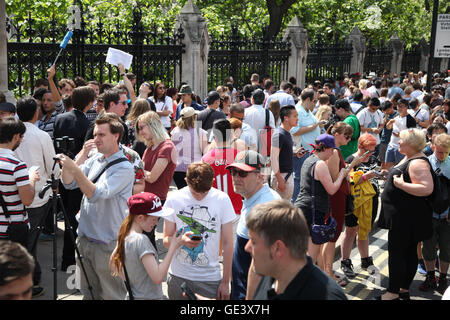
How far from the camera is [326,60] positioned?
21.7 m

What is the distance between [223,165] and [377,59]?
22388 mm

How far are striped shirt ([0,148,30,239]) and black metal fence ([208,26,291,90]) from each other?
1022 cm

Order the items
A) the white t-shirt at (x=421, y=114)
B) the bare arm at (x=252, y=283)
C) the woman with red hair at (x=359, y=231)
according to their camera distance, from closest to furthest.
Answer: the bare arm at (x=252, y=283), the woman with red hair at (x=359, y=231), the white t-shirt at (x=421, y=114)

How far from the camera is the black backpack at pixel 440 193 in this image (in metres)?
5.84

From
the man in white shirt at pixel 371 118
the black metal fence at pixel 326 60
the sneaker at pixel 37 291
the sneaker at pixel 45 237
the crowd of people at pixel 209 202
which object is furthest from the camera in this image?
the black metal fence at pixel 326 60

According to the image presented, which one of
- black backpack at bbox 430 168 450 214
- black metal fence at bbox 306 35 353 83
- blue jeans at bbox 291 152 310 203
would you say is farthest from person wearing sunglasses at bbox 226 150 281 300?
black metal fence at bbox 306 35 353 83

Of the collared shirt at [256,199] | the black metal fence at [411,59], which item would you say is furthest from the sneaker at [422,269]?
the black metal fence at [411,59]

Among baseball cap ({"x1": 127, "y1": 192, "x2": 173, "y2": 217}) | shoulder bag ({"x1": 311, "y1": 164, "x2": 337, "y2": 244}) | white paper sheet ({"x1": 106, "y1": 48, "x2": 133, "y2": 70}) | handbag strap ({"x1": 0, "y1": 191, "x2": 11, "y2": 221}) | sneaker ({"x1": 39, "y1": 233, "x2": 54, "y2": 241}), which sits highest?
white paper sheet ({"x1": 106, "y1": 48, "x2": 133, "y2": 70})

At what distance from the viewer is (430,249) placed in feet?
21.9

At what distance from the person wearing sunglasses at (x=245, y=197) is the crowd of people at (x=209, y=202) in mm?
11

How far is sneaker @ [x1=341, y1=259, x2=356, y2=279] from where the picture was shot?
6.85 meters

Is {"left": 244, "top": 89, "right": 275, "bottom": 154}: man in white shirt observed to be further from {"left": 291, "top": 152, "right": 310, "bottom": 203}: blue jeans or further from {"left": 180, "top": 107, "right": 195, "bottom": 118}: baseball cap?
{"left": 180, "top": 107, "right": 195, "bottom": 118}: baseball cap

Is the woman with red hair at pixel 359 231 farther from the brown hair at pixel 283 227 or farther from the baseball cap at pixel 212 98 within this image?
the brown hair at pixel 283 227
